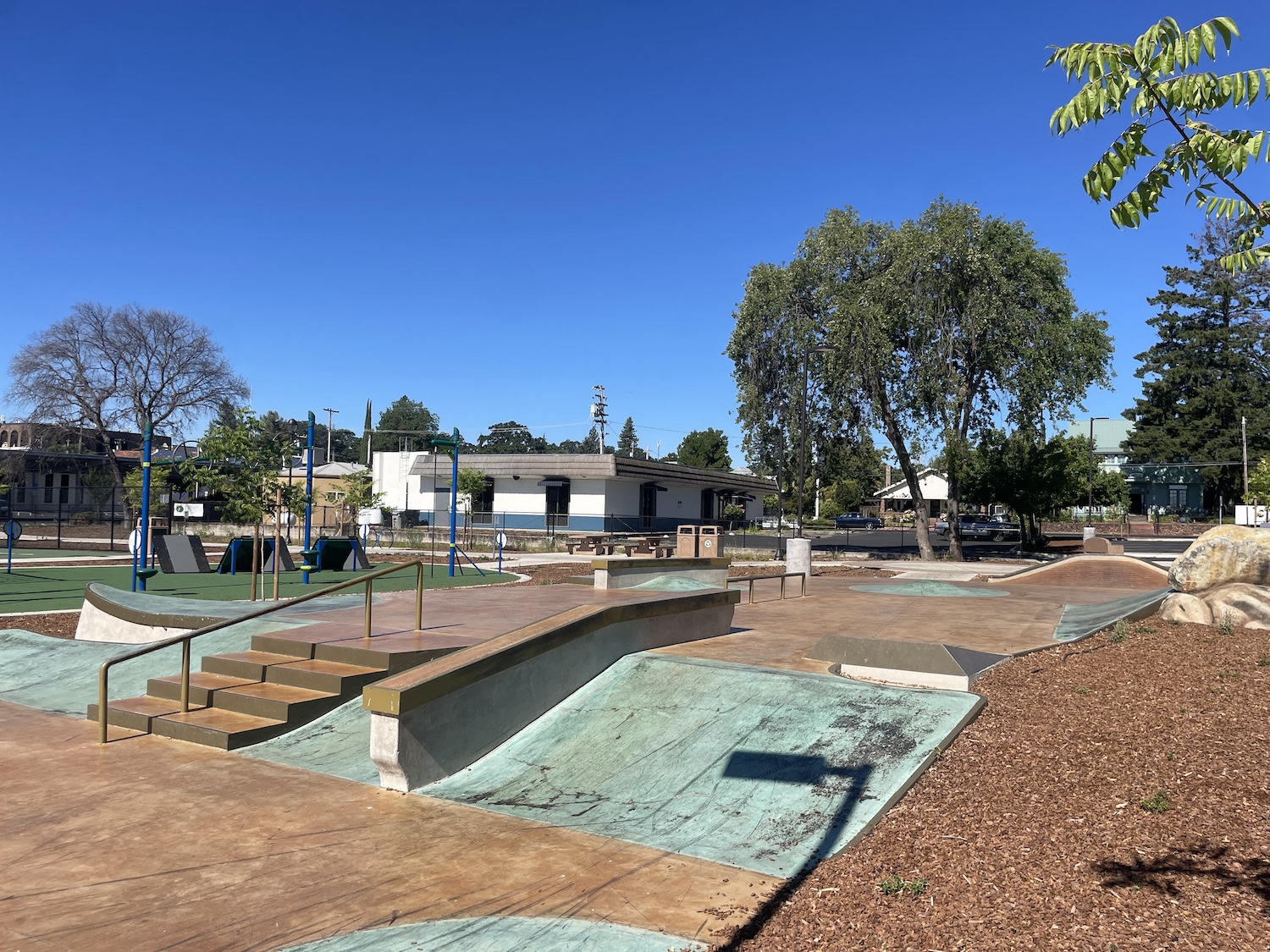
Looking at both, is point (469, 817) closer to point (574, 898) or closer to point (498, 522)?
point (574, 898)

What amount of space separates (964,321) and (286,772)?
28.8 meters

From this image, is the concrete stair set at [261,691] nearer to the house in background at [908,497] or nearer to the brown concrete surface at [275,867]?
the brown concrete surface at [275,867]

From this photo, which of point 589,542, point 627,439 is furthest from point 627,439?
point 589,542

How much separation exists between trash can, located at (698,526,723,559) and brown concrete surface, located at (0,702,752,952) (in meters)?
19.8

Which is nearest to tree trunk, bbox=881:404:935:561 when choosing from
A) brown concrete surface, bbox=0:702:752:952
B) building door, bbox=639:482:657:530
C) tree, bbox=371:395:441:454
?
building door, bbox=639:482:657:530

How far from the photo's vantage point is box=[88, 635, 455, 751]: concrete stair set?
7344 millimetres

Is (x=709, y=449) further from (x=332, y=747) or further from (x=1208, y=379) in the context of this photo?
(x=332, y=747)

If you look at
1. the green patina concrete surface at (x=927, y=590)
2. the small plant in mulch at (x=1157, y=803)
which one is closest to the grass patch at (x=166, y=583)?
the green patina concrete surface at (x=927, y=590)

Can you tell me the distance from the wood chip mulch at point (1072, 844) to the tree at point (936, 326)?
81.1ft

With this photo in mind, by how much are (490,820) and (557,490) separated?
4234 centimetres

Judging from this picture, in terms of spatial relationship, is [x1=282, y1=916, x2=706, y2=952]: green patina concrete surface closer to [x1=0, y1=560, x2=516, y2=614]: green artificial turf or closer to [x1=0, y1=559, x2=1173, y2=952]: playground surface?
[x1=0, y1=559, x2=1173, y2=952]: playground surface

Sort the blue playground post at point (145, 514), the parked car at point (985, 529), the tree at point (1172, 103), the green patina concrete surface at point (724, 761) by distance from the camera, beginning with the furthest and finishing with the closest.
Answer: the parked car at point (985, 529) < the blue playground post at point (145, 514) < the green patina concrete surface at point (724, 761) < the tree at point (1172, 103)

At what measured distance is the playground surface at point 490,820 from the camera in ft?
14.0

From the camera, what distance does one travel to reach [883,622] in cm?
1291
